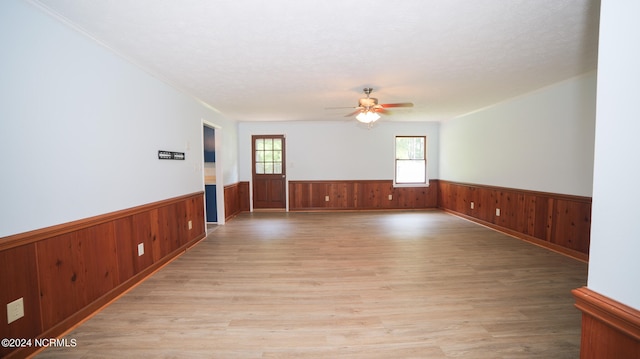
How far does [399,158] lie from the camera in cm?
718

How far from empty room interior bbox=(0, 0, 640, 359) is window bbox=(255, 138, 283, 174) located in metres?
2.34

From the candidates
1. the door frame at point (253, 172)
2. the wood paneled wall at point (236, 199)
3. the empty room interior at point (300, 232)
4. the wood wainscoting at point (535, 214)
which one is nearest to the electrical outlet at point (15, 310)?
the empty room interior at point (300, 232)

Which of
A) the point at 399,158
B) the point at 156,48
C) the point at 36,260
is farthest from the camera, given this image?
the point at 399,158

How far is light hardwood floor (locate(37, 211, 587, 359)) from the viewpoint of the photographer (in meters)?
1.83

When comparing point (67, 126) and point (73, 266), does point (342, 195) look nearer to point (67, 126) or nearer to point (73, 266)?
point (73, 266)

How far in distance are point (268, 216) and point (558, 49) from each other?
19.0ft

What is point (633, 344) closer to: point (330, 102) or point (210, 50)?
point (210, 50)

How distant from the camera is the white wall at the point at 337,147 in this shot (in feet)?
23.0

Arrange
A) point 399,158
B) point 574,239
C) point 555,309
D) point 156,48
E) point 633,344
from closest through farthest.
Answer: point 633,344 < point 555,309 < point 156,48 < point 574,239 < point 399,158

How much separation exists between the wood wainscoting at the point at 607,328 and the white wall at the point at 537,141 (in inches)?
137

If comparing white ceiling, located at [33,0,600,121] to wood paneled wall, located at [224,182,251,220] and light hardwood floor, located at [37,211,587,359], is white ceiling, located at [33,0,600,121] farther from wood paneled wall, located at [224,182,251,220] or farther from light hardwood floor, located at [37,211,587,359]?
wood paneled wall, located at [224,182,251,220]

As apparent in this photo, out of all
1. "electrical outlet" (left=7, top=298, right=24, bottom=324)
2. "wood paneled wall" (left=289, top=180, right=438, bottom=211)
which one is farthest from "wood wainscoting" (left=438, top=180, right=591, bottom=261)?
"electrical outlet" (left=7, top=298, right=24, bottom=324)

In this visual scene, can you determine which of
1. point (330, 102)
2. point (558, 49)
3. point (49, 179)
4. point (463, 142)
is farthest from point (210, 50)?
point (463, 142)

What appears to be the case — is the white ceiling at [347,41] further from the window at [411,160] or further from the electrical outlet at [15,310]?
the window at [411,160]
